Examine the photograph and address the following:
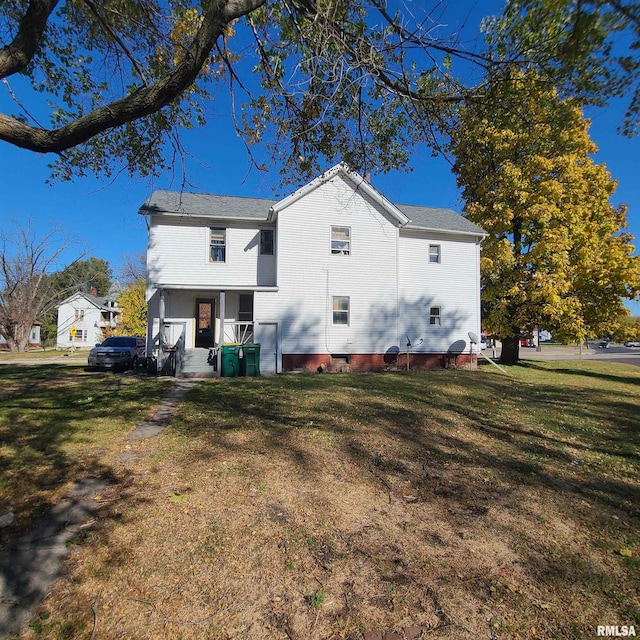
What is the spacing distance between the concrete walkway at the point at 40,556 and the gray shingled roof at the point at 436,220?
609 inches

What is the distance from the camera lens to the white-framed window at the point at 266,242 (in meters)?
16.2

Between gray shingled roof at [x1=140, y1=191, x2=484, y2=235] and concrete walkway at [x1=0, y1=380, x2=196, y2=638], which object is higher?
gray shingled roof at [x1=140, y1=191, x2=484, y2=235]

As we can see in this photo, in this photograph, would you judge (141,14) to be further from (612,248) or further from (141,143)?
(612,248)

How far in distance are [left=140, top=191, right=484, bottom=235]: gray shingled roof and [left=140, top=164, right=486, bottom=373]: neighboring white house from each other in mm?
85

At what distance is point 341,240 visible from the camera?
16.0m

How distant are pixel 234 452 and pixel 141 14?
7.38 metres

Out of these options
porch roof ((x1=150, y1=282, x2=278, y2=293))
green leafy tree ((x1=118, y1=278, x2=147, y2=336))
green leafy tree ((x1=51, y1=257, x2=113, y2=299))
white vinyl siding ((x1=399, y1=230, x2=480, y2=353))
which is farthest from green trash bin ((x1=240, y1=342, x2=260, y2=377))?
green leafy tree ((x1=51, y1=257, x2=113, y2=299))

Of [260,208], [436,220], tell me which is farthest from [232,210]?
[436,220]

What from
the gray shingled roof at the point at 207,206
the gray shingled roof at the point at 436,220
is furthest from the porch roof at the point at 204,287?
the gray shingled roof at the point at 436,220

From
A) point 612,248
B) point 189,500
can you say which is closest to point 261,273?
point 189,500

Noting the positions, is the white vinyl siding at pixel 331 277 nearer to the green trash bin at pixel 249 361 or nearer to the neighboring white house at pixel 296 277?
the neighboring white house at pixel 296 277

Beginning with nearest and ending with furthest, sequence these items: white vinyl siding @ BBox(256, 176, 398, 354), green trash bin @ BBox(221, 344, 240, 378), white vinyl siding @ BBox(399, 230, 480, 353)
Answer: green trash bin @ BBox(221, 344, 240, 378) < white vinyl siding @ BBox(256, 176, 398, 354) < white vinyl siding @ BBox(399, 230, 480, 353)

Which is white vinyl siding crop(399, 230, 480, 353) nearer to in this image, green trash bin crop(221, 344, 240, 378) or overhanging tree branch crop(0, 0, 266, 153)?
green trash bin crop(221, 344, 240, 378)

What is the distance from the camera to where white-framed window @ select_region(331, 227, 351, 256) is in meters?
15.9
